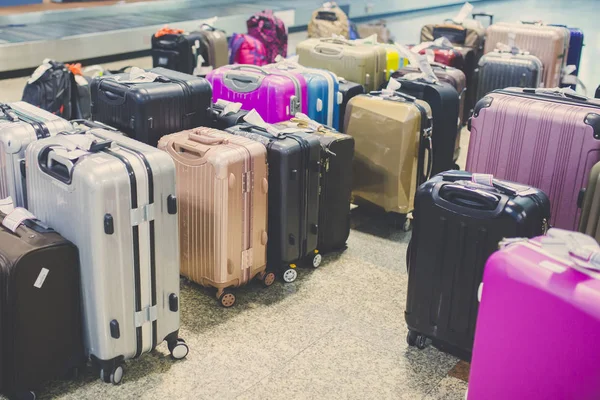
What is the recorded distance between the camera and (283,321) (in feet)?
10.2

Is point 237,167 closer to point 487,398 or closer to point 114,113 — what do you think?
point 114,113

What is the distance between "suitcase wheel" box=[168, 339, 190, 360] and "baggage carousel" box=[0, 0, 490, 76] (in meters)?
5.19

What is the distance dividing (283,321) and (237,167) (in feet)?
2.38

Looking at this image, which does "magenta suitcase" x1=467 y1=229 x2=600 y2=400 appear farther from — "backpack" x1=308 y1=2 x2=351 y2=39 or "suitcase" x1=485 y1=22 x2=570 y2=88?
"backpack" x1=308 y1=2 x2=351 y2=39

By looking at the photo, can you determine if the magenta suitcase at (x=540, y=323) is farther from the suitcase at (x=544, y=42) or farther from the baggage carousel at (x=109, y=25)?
the baggage carousel at (x=109, y=25)

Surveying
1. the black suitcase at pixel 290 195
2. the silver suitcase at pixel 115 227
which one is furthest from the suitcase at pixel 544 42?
the silver suitcase at pixel 115 227

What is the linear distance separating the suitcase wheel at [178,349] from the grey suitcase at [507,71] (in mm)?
3812

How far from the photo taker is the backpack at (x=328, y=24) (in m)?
7.39

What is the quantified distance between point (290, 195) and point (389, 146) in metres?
0.88

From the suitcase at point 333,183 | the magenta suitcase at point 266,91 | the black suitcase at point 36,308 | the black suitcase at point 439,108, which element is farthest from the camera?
the black suitcase at point 439,108

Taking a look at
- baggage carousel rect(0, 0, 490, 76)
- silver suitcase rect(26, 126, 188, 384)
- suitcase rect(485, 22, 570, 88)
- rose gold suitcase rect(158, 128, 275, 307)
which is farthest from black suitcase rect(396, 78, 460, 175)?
baggage carousel rect(0, 0, 490, 76)

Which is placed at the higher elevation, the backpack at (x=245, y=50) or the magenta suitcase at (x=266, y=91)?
the magenta suitcase at (x=266, y=91)

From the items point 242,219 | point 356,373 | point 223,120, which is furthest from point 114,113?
point 356,373

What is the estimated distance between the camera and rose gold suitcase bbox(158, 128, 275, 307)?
3031 mm
